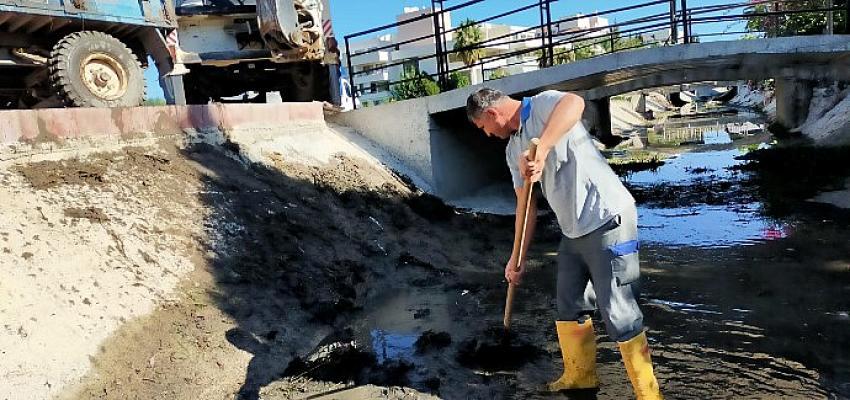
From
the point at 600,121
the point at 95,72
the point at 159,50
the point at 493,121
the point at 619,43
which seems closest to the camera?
the point at 493,121

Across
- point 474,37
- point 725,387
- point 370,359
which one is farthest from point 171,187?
point 474,37

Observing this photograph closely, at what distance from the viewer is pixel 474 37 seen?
1625 inches

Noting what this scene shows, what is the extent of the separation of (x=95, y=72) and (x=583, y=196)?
6.03 m

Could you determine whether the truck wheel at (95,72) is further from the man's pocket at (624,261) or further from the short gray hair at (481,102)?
the man's pocket at (624,261)

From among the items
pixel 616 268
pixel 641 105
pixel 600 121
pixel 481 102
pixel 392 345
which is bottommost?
pixel 392 345

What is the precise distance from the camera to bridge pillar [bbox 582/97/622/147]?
2136 cm

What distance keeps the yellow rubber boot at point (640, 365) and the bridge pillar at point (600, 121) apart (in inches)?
702

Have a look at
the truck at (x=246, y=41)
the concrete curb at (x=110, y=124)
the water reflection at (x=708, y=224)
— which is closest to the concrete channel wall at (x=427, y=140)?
the truck at (x=246, y=41)

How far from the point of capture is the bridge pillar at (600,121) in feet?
70.1

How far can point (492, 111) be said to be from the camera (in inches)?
123

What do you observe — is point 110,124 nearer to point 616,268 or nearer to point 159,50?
point 159,50

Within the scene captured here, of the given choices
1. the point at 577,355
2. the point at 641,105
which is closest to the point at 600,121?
the point at 577,355

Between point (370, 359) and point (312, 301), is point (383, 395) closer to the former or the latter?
point (370, 359)

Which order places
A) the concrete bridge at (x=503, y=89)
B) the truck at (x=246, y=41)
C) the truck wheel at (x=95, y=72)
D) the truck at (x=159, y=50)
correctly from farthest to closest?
1. the truck at (x=246, y=41)
2. the concrete bridge at (x=503, y=89)
3. the truck at (x=159, y=50)
4. the truck wheel at (x=95, y=72)
